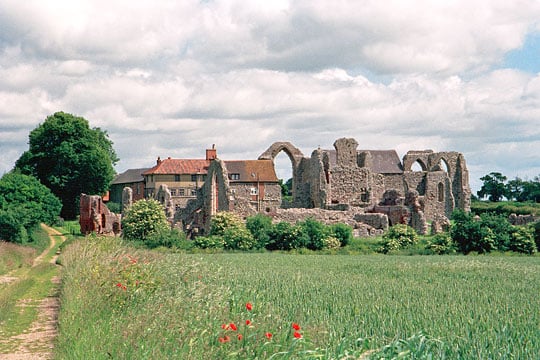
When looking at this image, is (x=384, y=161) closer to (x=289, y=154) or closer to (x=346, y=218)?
(x=289, y=154)

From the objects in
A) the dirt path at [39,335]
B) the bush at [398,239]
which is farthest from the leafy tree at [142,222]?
the dirt path at [39,335]

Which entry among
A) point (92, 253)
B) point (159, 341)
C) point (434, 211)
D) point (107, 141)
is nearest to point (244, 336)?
point (159, 341)

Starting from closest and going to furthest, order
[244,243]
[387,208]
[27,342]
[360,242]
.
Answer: [27,342], [244,243], [360,242], [387,208]

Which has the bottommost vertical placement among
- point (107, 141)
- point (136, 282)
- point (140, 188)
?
point (136, 282)

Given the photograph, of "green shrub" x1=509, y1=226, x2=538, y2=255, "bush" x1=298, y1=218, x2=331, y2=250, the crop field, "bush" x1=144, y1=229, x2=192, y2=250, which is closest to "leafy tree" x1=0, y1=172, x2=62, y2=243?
"bush" x1=144, y1=229, x2=192, y2=250

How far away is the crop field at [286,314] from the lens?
26.2ft

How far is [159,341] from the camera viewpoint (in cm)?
827

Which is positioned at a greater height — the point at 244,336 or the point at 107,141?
the point at 107,141

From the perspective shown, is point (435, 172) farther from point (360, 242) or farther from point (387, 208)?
point (360, 242)

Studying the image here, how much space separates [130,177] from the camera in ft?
232

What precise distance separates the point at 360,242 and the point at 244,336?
26.9m

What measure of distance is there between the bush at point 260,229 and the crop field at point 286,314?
15271 mm

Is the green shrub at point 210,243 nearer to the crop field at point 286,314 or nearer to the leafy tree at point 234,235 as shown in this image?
the leafy tree at point 234,235

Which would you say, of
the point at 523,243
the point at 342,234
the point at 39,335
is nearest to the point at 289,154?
the point at 342,234
